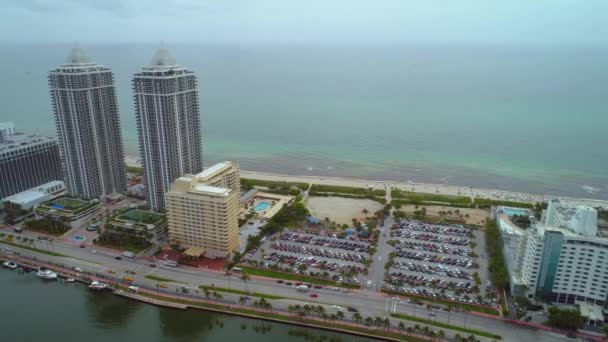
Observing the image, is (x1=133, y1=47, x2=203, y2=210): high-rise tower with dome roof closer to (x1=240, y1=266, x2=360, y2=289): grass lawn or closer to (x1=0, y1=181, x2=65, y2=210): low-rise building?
(x1=0, y1=181, x2=65, y2=210): low-rise building

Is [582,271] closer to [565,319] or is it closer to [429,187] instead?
[565,319]

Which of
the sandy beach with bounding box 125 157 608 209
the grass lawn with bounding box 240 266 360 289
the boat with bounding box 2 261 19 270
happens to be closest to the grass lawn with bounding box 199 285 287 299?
the grass lawn with bounding box 240 266 360 289

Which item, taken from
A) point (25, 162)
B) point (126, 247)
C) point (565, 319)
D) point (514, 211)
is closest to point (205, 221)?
point (126, 247)

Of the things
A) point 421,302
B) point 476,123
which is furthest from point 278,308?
point 476,123

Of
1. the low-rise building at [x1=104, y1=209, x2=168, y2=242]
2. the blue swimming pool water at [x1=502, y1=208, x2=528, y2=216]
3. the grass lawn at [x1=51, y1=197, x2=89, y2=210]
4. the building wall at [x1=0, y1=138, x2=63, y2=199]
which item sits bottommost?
the blue swimming pool water at [x1=502, y1=208, x2=528, y2=216]

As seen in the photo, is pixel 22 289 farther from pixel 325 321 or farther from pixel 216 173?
pixel 325 321

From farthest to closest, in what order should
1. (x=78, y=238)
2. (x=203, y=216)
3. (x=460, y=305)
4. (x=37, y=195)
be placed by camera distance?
1. (x=37, y=195)
2. (x=78, y=238)
3. (x=203, y=216)
4. (x=460, y=305)

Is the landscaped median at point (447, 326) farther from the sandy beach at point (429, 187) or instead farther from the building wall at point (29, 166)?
the building wall at point (29, 166)
